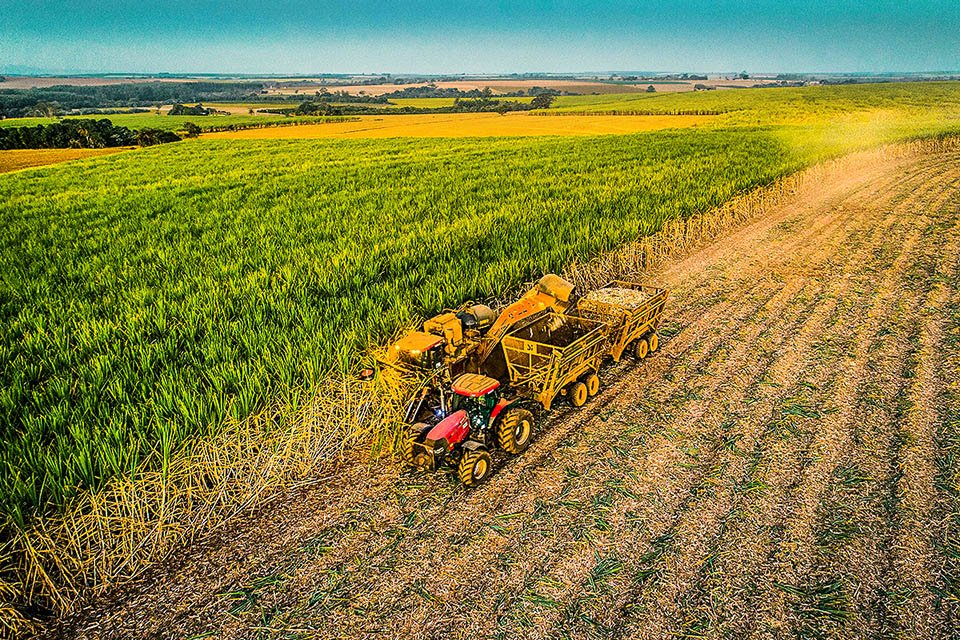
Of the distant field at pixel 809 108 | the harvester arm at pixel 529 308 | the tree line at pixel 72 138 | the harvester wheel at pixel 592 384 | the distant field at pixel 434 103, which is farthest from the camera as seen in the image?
the distant field at pixel 434 103

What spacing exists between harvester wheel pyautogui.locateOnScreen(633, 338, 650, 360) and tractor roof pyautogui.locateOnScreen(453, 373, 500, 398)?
2811 millimetres

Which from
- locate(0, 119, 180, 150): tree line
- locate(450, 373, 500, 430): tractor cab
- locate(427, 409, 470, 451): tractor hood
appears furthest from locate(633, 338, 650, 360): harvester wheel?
locate(0, 119, 180, 150): tree line

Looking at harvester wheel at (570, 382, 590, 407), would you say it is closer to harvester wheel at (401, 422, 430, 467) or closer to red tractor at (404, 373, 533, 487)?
red tractor at (404, 373, 533, 487)

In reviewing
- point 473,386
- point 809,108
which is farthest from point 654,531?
point 809,108

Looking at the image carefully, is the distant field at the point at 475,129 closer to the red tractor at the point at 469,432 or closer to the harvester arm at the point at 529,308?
the harvester arm at the point at 529,308

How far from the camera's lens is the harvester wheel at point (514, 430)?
194 inches

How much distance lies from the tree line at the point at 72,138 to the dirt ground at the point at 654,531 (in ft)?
181

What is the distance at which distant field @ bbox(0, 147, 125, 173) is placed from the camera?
38.0 metres

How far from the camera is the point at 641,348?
22.7 ft

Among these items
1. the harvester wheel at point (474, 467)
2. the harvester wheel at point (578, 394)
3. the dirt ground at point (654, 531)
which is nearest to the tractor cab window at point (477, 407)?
the harvester wheel at point (474, 467)

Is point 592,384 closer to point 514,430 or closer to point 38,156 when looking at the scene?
point 514,430

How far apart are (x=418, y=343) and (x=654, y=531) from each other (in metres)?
2.53

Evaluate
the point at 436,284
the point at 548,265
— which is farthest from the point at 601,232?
the point at 436,284

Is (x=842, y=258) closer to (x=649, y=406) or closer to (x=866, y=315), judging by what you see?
(x=866, y=315)
